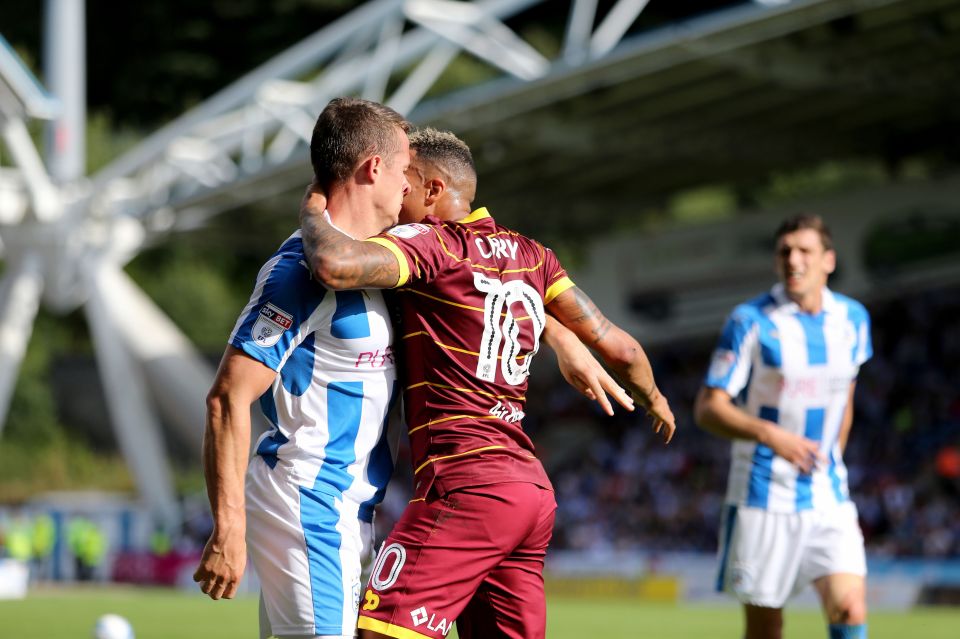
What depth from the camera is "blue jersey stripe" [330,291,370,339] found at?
13.4 feet

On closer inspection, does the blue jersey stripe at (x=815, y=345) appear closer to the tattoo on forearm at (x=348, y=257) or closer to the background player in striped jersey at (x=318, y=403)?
the background player in striped jersey at (x=318, y=403)

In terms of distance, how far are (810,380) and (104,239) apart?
22554 mm

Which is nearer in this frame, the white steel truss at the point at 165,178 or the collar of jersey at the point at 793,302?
the collar of jersey at the point at 793,302

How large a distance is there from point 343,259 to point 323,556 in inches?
33.9

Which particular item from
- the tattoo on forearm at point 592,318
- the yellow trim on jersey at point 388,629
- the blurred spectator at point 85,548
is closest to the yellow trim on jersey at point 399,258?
the tattoo on forearm at point 592,318

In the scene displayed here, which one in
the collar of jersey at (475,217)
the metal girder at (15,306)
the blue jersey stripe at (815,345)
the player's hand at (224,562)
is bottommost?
the player's hand at (224,562)

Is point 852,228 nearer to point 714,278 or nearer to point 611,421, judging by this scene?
point 714,278

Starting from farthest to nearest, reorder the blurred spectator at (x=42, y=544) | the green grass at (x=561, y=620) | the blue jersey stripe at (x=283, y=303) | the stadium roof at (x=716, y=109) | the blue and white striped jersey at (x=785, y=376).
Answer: the blurred spectator at (x=42, y=544) → the stadium roof at (x=716, y=109) → the green grass at (x=561, y=620) → the blue and white striped jersey at (x=785, y=376) → the blue jersey stripe at (x=283, y=303)

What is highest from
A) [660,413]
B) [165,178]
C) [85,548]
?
[165,178]

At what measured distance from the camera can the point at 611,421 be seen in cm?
2888

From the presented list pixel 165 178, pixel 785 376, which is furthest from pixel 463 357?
pixel 165 178

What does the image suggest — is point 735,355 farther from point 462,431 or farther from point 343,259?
point 343,259

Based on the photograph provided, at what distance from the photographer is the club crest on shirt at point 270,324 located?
3955mm

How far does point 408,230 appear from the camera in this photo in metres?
4.11
